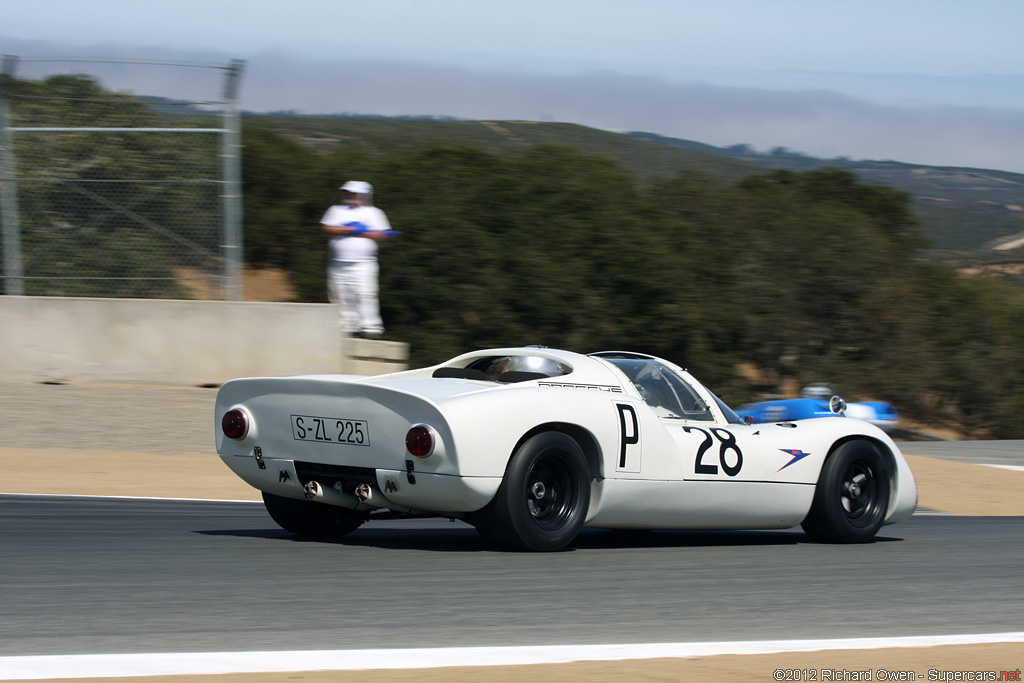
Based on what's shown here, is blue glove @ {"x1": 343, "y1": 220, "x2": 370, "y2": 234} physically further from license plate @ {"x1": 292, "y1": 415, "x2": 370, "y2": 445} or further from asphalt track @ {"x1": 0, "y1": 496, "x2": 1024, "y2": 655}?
license plate @ {"x1": 292, "y1": 415, "x2": 370, "y2": 445}

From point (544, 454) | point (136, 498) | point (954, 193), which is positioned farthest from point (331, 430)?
point (954, 193)

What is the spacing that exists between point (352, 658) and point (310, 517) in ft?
9.82

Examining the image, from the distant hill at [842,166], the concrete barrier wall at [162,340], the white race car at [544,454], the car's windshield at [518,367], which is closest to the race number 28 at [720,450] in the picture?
the white race car at [544,454]

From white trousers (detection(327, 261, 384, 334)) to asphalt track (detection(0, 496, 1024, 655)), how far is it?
6.81 metres

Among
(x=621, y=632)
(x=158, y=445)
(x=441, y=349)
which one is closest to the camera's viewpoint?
(x=621, y=632)

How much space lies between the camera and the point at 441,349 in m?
18.2

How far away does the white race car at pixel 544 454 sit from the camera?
5.86 meters

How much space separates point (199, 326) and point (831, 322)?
12226mm

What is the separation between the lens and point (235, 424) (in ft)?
21.2

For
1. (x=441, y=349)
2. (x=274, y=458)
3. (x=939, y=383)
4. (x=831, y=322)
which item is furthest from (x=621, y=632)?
(x=939, y=383)

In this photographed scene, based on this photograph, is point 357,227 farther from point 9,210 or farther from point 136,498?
point 136,498

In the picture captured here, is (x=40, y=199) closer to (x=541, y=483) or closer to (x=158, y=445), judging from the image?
(x=158, y=445)

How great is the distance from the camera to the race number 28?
269 inches

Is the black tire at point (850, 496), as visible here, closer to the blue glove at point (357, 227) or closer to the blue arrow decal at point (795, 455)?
the blue arrow decal at point (795, 455)
